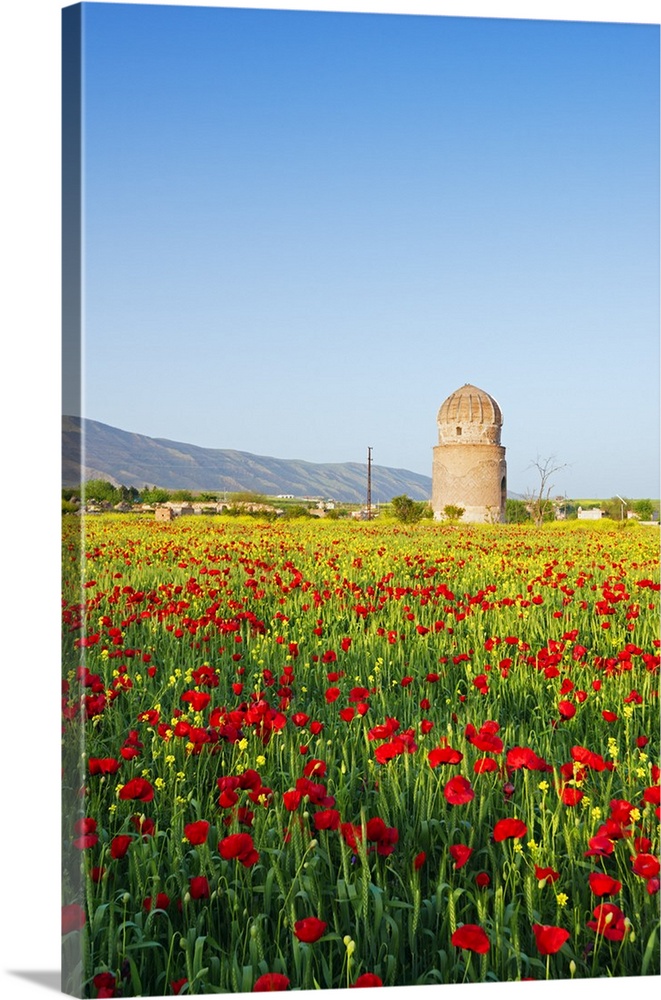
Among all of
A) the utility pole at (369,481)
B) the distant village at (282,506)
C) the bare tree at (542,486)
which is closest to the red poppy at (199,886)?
the distant village at (282,506)

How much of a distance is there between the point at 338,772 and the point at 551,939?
729 mm

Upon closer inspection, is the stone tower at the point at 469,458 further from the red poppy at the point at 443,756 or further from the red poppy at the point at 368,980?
the red poppy at the point at 368,980

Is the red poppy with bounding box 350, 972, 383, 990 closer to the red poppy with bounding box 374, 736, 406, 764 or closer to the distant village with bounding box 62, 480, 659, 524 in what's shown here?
the red poppy with bounding box 374, 736, 406, 764

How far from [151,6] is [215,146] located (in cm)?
46

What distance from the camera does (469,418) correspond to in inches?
115

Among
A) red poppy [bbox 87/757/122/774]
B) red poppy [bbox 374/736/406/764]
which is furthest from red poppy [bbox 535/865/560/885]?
red poppy [bbox 87/757/122/774]

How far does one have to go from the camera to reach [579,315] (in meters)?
3.14

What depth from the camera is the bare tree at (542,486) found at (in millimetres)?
3070

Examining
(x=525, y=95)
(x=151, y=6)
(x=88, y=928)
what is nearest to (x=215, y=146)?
(x=151, y=6)

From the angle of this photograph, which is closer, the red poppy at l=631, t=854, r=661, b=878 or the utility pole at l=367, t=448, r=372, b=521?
the red poppy at l=631, t=854, r=661, b=878

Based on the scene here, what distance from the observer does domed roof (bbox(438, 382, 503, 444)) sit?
279 centimetres

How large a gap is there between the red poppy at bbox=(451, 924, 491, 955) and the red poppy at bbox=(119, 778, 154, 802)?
2.80 feet

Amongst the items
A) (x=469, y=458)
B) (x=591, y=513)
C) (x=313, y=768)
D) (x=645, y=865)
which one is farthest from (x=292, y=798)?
(x=591, y=513)
